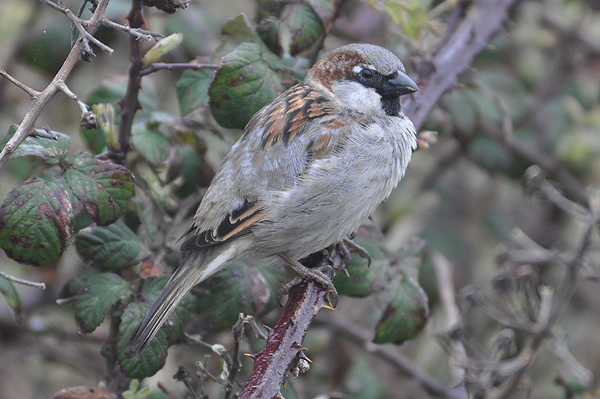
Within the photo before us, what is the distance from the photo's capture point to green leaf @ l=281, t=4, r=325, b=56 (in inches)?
Result: 85.2

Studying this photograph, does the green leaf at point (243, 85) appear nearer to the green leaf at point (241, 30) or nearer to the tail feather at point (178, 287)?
the green leaf at point (241, 30)

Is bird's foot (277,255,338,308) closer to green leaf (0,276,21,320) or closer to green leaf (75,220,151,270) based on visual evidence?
green leaf (75,220,151,270)

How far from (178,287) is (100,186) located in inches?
17.8

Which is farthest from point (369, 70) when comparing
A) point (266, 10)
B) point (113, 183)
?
point (113, 183)

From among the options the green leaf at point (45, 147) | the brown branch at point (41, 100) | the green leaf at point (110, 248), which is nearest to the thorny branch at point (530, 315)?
the green leaf at point (110, 248)

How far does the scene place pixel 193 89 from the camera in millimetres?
2275

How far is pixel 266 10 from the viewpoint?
245 cm

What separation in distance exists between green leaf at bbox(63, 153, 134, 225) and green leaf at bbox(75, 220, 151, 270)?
0.18 m

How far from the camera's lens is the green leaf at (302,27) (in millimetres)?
2164

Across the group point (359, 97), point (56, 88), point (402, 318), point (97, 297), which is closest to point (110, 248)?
point (97, 297)

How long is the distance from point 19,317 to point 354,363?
1816 mm

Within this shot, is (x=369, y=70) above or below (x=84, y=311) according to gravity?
above

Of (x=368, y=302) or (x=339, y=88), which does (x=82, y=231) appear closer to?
(x=339, y=88)

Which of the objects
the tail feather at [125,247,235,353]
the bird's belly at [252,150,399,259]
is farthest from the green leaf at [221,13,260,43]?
the tail feather at [125,247,235,353]
